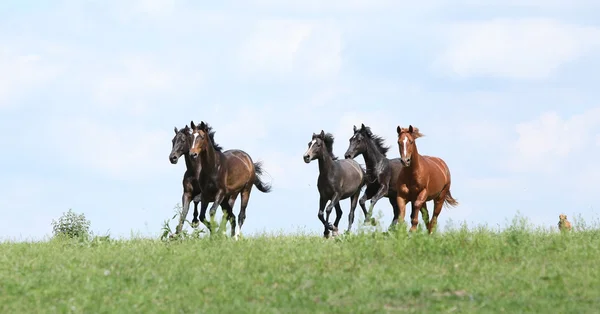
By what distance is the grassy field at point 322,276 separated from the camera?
11.7 m

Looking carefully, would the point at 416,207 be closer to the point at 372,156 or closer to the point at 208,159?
the point at 372,156

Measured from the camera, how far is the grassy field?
461 inches

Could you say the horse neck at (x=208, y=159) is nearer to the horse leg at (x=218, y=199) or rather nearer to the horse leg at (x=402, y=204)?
the horse leg at (x=218, y=199)

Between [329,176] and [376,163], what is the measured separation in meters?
1.50

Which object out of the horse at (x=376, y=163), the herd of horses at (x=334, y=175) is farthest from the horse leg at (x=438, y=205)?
the horse at (x=376, y=163)

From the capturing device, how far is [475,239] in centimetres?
1542

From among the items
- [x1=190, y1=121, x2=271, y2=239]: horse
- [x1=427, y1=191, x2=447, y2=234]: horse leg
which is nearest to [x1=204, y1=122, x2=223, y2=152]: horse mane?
[x1=190, y1=121, x2=271, y2=239]: horse

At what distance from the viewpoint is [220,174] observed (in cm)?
2027

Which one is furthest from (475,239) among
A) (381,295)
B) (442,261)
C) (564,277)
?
(381,295)

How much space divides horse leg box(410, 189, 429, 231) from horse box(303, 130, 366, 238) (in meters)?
3.75

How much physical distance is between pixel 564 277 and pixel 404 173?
19.0 ft

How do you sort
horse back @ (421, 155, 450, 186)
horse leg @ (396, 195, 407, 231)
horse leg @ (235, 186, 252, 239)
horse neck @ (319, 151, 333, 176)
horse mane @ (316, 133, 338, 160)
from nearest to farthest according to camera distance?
horse leg @ (396, 195, 407, 231)
horse back @ (421, 155, 450, 186)
horse leg @ (235, 186, 252, 239)
horse neck @ (319, 151, 333, 176)
horse mane @ (316, 133, 338, 160)

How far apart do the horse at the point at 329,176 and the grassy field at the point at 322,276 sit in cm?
568

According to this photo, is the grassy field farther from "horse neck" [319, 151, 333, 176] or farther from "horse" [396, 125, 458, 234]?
"horse neck" [319, 151, 333, 176]
